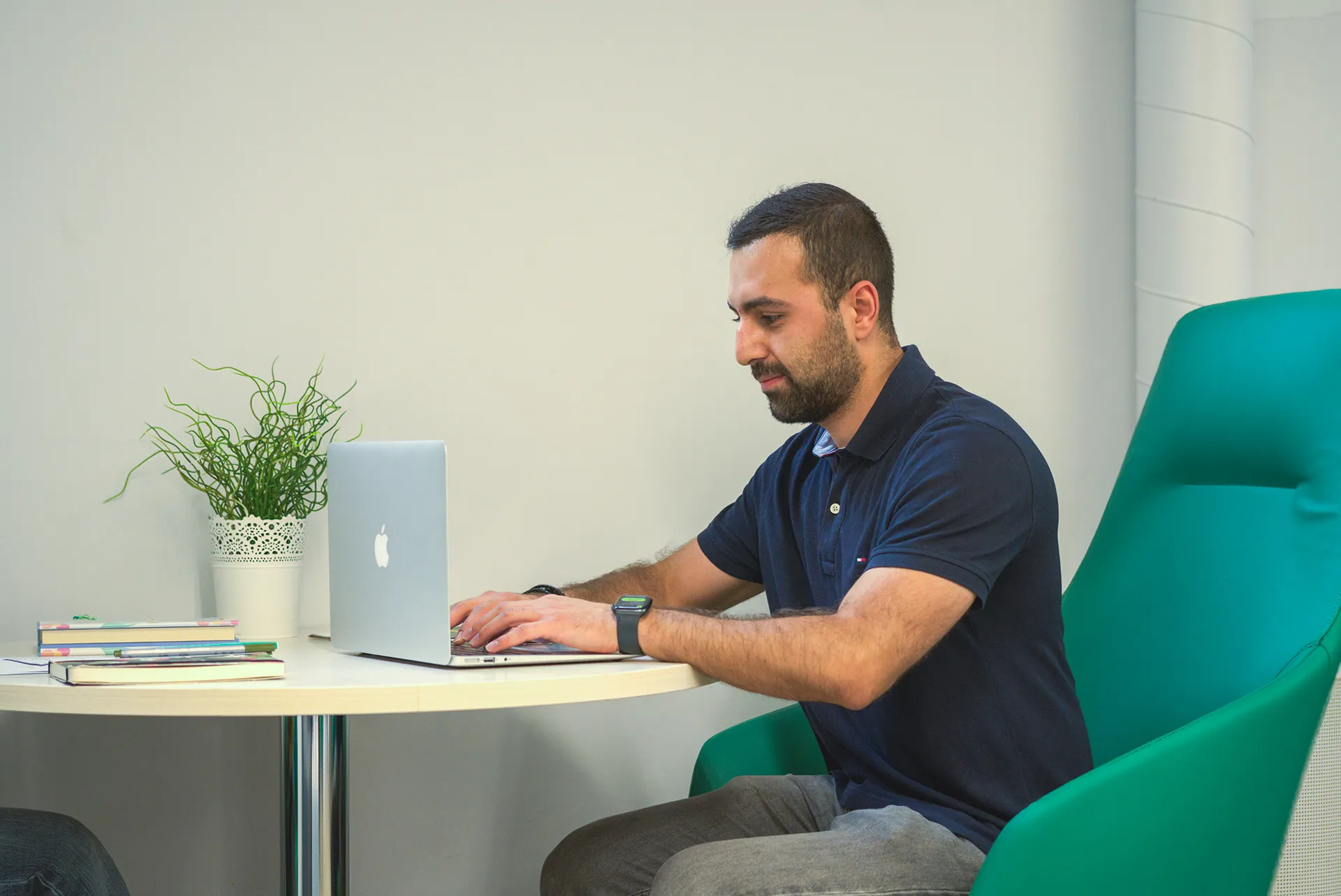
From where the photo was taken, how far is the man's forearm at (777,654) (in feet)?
4.67

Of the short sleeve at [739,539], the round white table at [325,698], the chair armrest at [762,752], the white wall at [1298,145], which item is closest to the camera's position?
the round white table at [325,698]

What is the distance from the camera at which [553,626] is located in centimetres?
149

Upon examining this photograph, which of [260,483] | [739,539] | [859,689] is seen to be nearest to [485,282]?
[260,483]

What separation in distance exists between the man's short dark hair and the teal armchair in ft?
1.61

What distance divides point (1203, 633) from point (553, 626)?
0.97 metres

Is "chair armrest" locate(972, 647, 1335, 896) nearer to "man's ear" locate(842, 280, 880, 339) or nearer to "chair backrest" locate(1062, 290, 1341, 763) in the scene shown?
"chair backrest" locate(1062, 290, 1341, 763)

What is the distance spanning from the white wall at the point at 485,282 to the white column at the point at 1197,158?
15 centimetres

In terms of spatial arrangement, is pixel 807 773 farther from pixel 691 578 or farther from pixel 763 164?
pixel 763 164

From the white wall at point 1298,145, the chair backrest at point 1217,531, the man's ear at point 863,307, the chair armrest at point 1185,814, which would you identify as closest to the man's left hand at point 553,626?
the chair armrest at point 1185,814

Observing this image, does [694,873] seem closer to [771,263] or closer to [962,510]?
[962,510]

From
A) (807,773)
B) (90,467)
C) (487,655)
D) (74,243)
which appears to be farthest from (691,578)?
(74,243)

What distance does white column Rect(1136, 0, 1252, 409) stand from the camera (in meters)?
2.50

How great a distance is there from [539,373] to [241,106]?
0.73 meters

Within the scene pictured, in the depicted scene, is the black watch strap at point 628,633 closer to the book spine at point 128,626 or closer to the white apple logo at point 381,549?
the white apple logo at point 381,549
